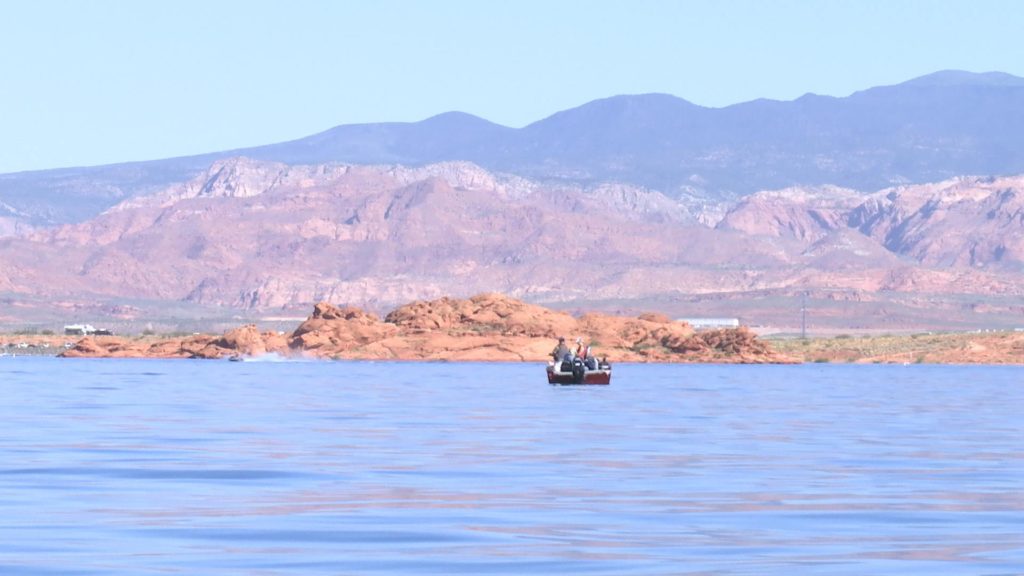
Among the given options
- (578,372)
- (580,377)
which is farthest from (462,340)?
(580,377)

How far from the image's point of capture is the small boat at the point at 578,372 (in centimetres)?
8172

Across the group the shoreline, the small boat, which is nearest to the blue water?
the small boat

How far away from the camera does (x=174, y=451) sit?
34.1 meters

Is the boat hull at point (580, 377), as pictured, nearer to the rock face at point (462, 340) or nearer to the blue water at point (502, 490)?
the blue water at point (502, 490)

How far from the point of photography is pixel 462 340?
140375mm

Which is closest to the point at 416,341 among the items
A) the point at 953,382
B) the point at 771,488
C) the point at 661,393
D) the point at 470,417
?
the point at 953,382

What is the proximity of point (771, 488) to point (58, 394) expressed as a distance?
37.8m

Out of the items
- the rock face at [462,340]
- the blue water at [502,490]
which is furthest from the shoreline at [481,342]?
the blue water at [502,490]

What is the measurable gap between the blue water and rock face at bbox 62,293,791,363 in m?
84.3

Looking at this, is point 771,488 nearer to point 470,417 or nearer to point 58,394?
point 470,417

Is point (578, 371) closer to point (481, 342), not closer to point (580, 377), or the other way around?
point (580, 377)

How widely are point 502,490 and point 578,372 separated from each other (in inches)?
2173

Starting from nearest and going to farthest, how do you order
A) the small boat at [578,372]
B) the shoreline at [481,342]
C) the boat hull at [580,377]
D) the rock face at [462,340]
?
the boat hull at [580,377], the small boat at [578,372], the shoreline at [481,342], the rock face at [462,340]

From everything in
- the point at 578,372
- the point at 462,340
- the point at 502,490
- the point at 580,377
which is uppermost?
the point at 502,490
